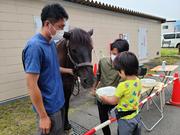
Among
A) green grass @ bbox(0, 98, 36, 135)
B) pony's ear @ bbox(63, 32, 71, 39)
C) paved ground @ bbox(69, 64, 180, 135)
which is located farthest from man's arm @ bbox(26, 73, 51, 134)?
green grass @ bbox(0, 98, 36, 135)

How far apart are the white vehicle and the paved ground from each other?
2505 centimetres

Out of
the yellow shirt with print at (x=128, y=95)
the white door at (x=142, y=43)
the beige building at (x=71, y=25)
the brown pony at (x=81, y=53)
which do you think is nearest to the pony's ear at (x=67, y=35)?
the brown pony at (x=81, y=53)

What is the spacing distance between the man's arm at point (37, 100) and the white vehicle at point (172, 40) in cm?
2937

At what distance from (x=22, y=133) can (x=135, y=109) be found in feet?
8.35

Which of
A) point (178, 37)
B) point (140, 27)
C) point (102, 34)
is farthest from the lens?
point (178, 37)

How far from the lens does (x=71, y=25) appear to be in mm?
7590

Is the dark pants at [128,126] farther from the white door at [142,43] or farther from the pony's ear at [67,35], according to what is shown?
the white door at [142,43]

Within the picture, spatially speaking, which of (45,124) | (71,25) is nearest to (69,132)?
(45,124)

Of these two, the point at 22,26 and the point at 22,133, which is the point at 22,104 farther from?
the point at 22,26

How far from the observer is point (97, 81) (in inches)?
119

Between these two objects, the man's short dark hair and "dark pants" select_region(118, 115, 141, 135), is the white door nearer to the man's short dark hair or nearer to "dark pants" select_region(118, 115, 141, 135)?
"dark pants" select_region(118, 115, 141, 135)

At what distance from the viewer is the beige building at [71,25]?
5.47 metres

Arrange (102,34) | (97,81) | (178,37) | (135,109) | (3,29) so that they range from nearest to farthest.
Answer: (135,109) < (97,81) < (3,29) < (102,34) < (178,37)

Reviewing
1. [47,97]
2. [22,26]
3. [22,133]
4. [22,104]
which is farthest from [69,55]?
[22,26]
